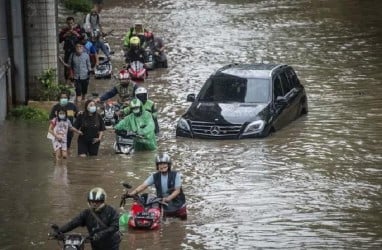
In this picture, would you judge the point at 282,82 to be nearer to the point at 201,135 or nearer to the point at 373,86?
the point at 201,135

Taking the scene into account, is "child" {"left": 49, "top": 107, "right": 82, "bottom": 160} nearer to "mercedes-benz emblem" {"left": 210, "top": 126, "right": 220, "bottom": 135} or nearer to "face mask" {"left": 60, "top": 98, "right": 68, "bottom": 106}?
"face mask" {"left": 60, "top": 98, "right": 68, "bottom": 106}

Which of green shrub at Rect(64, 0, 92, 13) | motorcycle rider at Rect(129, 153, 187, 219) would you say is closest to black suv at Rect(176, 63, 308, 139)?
motorcycle rider at Rect(129, 153, 187, 219)

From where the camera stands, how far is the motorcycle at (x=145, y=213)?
15273mm

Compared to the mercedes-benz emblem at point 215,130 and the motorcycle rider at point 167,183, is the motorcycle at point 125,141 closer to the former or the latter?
the mercedes-benz emblem at point 215,130

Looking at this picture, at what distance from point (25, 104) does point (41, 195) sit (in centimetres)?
957

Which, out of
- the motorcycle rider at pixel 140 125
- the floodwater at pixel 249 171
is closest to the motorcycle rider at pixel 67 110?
the floodwater at pixel 249 171

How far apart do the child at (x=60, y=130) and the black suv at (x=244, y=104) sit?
10.5 feet

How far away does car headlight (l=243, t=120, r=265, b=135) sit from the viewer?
22.6 m

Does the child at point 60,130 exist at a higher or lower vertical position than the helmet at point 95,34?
lower

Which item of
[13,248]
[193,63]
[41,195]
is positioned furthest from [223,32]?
[13,248]

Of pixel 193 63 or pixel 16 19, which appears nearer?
pixel 16 19

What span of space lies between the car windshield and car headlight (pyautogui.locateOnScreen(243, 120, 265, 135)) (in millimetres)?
1050

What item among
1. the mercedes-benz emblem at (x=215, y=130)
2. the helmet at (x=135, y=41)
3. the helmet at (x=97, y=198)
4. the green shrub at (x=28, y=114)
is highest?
A: the helmet at (x=135, y=41)

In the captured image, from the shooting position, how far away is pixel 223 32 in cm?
4119
